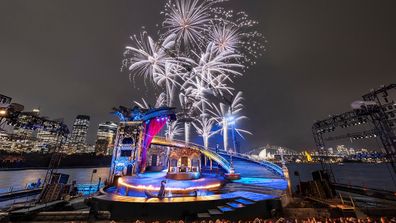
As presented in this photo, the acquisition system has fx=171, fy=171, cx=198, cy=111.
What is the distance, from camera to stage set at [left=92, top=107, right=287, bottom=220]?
11031 mm

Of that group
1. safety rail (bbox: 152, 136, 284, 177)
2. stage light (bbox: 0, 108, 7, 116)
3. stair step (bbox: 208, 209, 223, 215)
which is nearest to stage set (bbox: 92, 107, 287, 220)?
stair step (bbox: 208, 209, 223, 215)

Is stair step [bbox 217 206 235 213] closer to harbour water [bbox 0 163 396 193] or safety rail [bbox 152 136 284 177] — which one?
safety rail [bbox 152 136 284 177]

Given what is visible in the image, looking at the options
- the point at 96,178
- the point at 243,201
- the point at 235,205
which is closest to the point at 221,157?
the point at 243,201

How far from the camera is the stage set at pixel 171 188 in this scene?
36.2 ft

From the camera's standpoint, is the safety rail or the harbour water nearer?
the safety rail

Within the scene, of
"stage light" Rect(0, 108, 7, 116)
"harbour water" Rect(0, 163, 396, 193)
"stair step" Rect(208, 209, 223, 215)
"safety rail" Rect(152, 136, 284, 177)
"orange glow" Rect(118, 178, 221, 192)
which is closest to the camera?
"stair step" Rect(208, 209, 223, 215)

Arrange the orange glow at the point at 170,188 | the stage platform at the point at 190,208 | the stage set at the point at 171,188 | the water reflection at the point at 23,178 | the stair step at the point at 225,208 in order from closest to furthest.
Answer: the stair step at the point at 225,208 < the stage platform at the point at 190,208 < the stage set at the point at 171,188 < the orange glow at the point at 170,188 < the water reflection at the point at 23,178

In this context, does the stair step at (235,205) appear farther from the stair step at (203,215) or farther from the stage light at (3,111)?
the stage light at (3,111)

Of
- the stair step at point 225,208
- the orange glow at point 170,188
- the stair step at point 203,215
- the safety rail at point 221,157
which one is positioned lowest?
the stair step at point 203,215

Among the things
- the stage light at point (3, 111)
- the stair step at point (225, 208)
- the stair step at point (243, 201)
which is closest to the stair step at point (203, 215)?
the stair step at point (225, 208)

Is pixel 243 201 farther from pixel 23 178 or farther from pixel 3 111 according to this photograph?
pixel 23 178

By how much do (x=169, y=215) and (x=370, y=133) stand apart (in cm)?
2983

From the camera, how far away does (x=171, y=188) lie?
1467 centimetres

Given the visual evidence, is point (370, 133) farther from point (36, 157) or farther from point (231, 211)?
point (36, 157)
